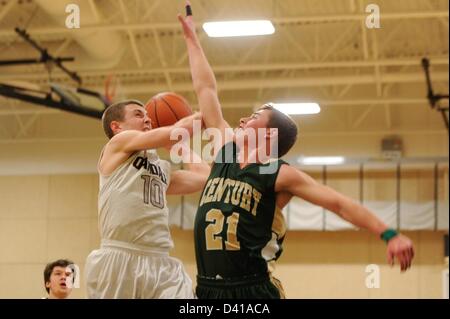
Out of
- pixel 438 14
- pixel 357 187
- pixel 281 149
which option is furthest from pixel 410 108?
pixel 281 149

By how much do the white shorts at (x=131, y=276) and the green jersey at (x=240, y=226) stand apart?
182 mm

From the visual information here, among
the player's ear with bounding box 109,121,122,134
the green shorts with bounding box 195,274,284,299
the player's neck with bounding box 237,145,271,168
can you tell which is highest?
the player's ear with bounding box 109,121,122,134

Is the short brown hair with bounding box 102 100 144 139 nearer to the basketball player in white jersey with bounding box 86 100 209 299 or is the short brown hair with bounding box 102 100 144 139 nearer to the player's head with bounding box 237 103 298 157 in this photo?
the basketball player in white jersey with bounding box 86 100 209 299

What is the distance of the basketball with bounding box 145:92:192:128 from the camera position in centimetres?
490

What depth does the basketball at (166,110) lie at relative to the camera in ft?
16.1

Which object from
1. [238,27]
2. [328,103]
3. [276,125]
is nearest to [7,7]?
[238,27]

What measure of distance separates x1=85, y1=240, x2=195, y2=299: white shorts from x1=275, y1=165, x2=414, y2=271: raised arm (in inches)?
29.7

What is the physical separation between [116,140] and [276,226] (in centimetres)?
101

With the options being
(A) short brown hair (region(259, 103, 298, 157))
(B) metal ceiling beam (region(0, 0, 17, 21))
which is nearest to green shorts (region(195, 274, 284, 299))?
(A) short brown hair (region(259, 103, 298, 157))

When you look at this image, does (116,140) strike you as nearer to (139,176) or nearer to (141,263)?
(139,176)

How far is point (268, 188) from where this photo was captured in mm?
3848

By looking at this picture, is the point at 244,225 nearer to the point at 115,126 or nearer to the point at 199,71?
the point at 199,71
